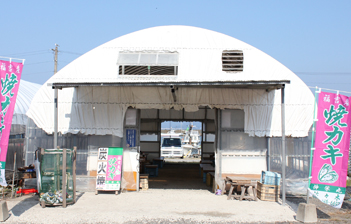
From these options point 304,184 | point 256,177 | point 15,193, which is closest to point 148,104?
point 256,177

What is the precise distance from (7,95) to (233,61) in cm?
689

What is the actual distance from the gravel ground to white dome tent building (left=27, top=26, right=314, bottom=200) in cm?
131

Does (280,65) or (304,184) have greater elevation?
(280,65)

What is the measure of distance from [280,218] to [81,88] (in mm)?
7381

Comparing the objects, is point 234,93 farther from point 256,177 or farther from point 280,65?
point 256,177

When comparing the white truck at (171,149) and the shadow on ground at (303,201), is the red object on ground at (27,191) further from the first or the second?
the white truck at (171,149)

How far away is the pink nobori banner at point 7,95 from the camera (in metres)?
8.17

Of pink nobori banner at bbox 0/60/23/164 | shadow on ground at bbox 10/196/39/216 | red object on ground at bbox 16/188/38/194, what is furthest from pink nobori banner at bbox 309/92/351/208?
red object on ground at bbox 16/188/38/194

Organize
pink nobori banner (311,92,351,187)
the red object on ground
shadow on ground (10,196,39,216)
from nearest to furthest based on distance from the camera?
pink nobori banner (311,92,351,187) < shadow on ground (10,196,39,216) < the red object on ground

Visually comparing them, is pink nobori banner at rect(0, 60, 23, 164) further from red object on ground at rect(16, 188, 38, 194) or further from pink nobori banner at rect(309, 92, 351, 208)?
pink nobori banner at rect(309, 92, 351, 208)

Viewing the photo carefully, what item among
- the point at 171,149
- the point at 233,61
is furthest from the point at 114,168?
the point at 171,149

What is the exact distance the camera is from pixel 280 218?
8.37m

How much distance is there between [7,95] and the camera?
8391 mm

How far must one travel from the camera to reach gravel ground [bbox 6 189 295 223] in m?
8.12
